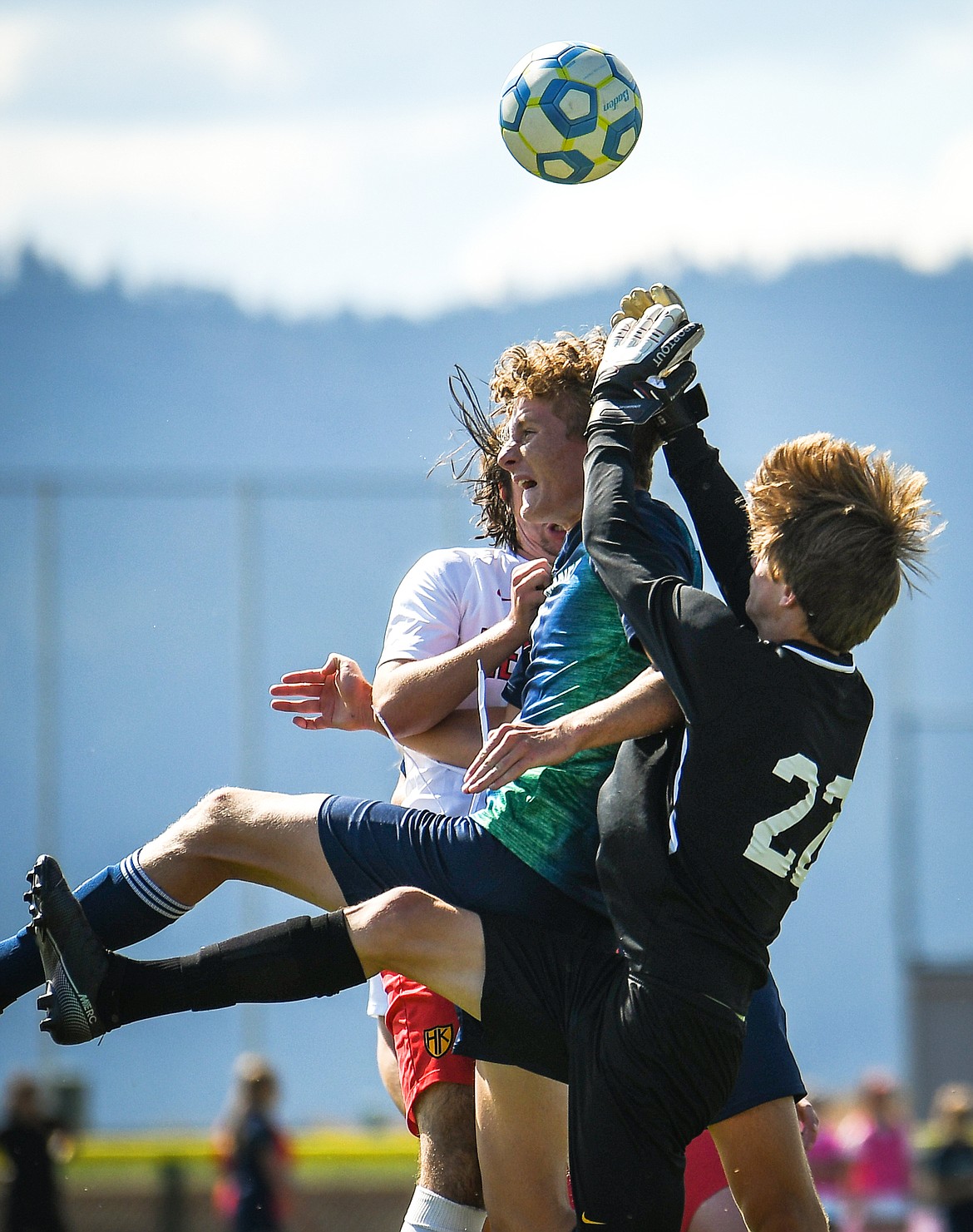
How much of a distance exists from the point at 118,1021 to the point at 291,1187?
9380mm

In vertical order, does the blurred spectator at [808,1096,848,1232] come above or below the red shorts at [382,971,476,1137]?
below

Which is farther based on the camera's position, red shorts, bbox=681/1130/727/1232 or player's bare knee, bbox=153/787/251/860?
red shorts, bbox=681/1130/727/1232

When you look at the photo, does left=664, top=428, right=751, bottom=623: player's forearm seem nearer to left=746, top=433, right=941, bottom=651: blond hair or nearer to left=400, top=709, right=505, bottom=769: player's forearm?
left=746, top=433, right=941, bottom=651: blond hair

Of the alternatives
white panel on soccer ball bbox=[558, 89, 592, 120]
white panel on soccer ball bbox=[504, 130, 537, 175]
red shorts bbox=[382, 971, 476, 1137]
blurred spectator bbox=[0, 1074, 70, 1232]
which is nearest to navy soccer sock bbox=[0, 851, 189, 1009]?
red shorts bbox=[382, 971, 476, 1137]

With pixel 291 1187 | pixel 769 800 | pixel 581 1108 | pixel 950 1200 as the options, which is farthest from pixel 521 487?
pixel 291 1187

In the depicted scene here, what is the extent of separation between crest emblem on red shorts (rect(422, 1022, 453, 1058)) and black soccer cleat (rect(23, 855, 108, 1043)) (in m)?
0.91

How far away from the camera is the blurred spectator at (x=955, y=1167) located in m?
10.7

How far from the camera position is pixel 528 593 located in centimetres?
395

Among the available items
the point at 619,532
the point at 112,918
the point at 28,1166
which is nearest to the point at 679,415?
the point at 619,532

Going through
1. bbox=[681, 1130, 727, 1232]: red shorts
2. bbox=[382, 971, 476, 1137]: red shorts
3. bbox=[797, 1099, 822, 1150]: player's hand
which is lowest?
bbox=[681, 1130, 727, 1232]: red shorts

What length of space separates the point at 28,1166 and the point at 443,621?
8.23 meters

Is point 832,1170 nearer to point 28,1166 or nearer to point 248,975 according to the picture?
point 28,1166

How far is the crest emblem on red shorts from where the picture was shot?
4137 millimetres

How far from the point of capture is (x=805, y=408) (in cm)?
2541
